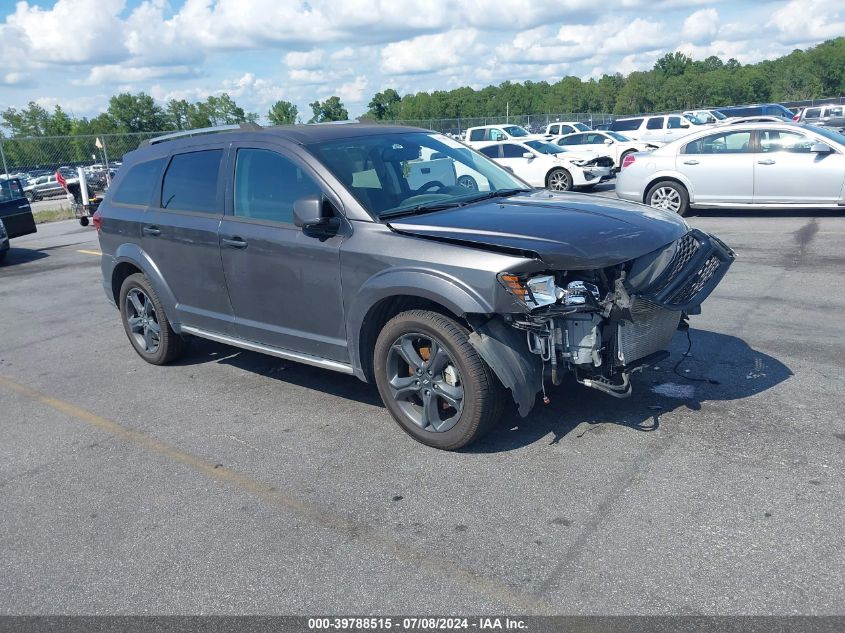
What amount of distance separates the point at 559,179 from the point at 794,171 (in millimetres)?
7567

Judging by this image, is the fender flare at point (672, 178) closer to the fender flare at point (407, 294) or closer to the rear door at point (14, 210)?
the fender flare at point (407, 294)

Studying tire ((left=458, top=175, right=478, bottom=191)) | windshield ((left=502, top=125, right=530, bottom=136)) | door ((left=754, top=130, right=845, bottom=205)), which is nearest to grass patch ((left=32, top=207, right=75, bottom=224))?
windshield ((left=502, top=125, right=530, bottom=136))

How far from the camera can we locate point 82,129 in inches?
3346

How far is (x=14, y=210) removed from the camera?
48.0 feet

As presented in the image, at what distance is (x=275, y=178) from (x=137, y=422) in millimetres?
1969

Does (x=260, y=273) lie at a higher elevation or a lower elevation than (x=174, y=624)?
higher

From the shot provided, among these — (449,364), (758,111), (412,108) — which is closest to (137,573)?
(449,364)

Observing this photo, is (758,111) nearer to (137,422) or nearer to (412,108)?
(137,422)

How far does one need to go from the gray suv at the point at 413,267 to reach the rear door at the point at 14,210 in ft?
32.6

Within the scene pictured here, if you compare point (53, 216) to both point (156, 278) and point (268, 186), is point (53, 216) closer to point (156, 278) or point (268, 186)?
point (156, 278)

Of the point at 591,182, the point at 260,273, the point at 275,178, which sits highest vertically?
the point at 275,178

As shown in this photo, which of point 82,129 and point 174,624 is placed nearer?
point 174,624

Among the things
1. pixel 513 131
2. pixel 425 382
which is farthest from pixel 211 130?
pixel 513 131

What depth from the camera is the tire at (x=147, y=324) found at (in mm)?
6312
